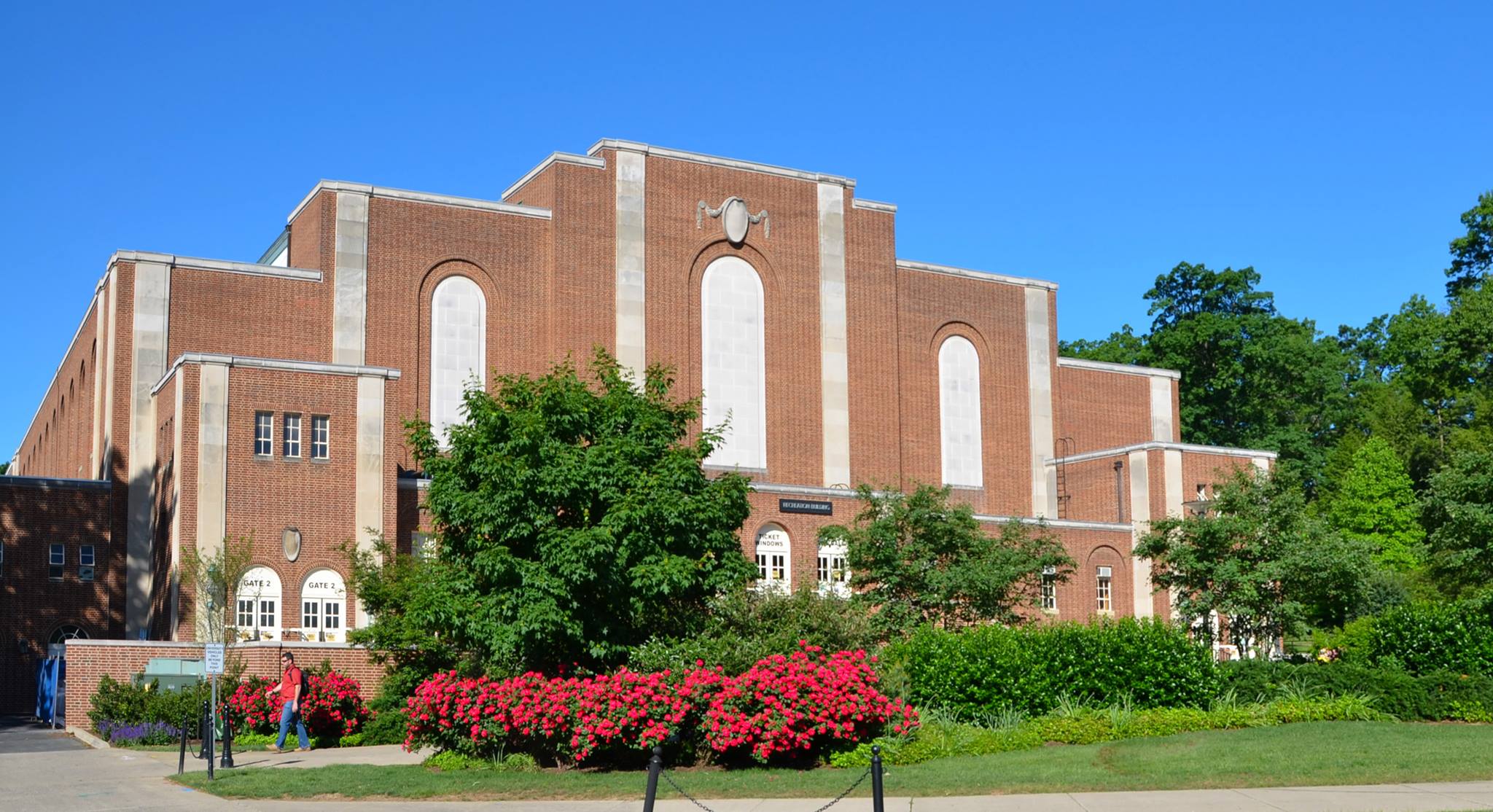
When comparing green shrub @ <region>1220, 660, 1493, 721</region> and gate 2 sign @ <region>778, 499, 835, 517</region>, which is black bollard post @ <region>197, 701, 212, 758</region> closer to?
green shrub @ <region>1220, 660, 1493, 721</region>

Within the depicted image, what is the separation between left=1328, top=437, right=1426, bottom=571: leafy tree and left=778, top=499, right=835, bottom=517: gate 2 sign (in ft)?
103

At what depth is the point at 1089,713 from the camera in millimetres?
26359

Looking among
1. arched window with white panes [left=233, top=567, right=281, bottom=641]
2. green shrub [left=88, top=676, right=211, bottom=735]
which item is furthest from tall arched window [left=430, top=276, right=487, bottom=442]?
green shrub [left=88, top=676, right=211, bottom=735]

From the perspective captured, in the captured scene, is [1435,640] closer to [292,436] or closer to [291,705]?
[291,705]

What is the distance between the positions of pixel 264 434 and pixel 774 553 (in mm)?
15747

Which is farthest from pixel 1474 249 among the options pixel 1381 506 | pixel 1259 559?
pixel 1259 559

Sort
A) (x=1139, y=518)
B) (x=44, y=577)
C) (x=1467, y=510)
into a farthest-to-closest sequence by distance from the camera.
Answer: (x=1139, y=518), (x=44, y=577), (x=1467, y=510)

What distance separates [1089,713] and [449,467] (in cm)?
1165

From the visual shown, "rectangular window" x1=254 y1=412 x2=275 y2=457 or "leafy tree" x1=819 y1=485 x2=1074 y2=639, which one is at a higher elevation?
"rectangular window" x1=254 y1=412 x2=275 y2=457

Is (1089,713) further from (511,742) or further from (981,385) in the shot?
(981,385)

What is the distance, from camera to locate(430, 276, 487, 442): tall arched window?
48938 mm

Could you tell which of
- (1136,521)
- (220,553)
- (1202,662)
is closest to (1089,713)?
(1202,662)

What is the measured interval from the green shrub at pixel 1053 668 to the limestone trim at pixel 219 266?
26140 millimetres

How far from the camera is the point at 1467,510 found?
34.8 m
